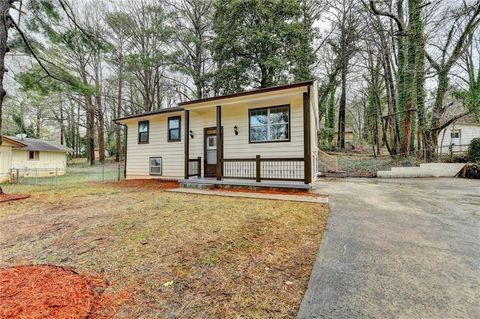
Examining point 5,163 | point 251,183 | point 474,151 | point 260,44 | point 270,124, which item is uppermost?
point 260,44

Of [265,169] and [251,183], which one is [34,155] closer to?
[251,183]

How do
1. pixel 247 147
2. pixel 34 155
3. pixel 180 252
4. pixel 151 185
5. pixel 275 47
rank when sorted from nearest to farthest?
1. pixel 180 252
2. pixel 247 147
3. pixel 151 185
4. pixel 275 47
5. pixel 34 155

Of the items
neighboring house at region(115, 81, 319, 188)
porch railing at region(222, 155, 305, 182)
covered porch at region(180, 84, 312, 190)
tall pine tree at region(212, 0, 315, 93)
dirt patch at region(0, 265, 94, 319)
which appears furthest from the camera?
tall pine tree at region(212, 0, 315, 93)

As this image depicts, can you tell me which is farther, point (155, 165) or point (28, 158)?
point (28, 158)

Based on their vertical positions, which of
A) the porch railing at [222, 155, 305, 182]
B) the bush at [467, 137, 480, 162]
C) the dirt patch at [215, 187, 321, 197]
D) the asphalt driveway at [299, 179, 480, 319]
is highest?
the bush at [467, 137, 480, 162]

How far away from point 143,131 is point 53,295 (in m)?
10.4

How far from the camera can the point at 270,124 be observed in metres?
8.16

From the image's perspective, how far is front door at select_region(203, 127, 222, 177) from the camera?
30.3 feet

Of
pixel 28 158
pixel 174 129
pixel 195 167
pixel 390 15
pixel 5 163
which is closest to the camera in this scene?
pixel 195 167

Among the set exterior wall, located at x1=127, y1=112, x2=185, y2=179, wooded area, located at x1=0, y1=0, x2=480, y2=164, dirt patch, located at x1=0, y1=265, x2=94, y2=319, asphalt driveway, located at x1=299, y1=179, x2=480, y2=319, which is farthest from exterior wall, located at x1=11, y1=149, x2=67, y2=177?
asphalt driveway, located at x1=299, y1=179, x2=480, y2=319

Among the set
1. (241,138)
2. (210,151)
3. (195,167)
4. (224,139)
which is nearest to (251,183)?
(241,138)

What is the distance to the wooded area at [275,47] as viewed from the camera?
8.45 meters

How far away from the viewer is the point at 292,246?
2.87m

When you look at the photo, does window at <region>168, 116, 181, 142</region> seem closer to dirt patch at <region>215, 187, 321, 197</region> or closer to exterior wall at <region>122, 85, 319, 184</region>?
exterior wall at <region>122, 85, 319, 184</region>
